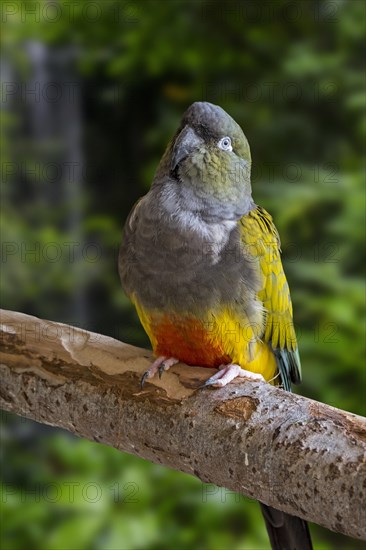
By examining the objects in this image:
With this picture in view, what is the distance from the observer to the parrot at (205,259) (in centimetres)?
132

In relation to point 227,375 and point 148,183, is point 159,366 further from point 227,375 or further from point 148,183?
point 148,183

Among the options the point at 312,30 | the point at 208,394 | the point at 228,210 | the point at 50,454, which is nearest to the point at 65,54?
the point at 312,30

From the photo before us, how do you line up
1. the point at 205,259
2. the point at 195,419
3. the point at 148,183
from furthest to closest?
the point at 148,183 → the point at 205,259 → the point at 195,419

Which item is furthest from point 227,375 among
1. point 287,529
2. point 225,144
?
point 225,144

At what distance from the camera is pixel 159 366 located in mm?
1329

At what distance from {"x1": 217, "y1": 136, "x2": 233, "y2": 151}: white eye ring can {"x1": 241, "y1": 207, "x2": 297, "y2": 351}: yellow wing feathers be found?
14 cm

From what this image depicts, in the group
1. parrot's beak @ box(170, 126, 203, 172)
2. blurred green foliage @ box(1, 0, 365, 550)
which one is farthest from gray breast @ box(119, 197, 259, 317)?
blurred green foliage @ box(1, 0, 365, 550)

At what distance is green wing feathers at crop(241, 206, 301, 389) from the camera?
1.37m

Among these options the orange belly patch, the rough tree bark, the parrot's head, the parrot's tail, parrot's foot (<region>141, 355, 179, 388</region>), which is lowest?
the parrot's tail

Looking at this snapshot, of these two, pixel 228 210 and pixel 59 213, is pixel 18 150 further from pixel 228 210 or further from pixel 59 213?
pixel 228 210

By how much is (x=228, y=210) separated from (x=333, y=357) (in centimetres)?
137

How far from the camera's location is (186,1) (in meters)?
2.86

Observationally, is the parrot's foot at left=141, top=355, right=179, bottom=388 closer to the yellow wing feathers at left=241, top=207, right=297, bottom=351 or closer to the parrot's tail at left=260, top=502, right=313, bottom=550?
the yellow wing feathers at left=241, top=207, right=297, bottom=351

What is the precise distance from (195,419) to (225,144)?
53 centimetres
